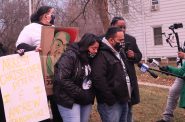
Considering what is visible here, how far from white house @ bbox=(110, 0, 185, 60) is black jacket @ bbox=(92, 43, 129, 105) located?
70.1ft

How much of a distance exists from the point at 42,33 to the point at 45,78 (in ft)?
1.96

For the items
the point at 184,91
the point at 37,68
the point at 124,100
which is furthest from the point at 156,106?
the point at 37,68

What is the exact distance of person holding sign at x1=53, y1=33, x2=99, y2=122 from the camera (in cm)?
514

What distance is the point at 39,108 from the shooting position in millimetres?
5406

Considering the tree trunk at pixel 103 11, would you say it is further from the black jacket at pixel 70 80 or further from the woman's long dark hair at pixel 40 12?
the black jacket at pixel 70 80

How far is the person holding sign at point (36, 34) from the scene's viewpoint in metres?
5.61

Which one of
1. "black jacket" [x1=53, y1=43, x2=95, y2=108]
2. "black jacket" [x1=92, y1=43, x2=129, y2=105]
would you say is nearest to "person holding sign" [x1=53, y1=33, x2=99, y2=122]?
"black jacket" [x1=53, y1=43, x2=95, y2=108]

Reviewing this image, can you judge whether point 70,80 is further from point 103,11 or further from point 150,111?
point 103,11

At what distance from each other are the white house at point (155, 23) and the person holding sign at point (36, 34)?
2111cm

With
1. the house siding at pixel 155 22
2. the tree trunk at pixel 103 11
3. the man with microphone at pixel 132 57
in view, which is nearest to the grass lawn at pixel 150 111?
the man with microphone at pixel 132 57

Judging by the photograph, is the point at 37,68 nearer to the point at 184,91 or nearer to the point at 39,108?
the point at 39,108

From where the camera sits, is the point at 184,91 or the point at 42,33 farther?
the point at 184,91

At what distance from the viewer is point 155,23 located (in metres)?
28.2

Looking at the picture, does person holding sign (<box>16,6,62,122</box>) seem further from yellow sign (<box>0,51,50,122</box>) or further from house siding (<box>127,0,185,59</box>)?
house siding (<box>127,0,185,59</box>)
